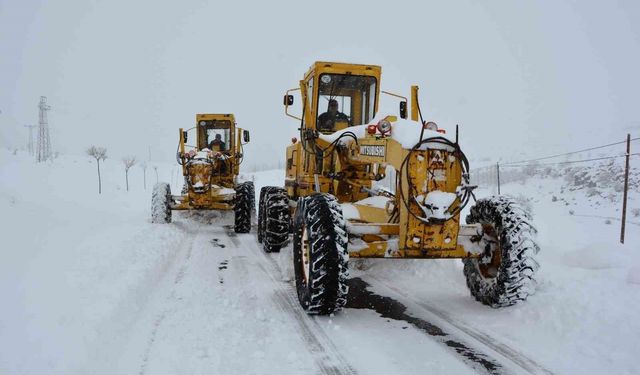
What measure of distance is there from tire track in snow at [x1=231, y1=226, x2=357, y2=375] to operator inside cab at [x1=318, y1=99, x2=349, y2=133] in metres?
2.61

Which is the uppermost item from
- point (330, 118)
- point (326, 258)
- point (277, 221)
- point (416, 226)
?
point (330, 118)

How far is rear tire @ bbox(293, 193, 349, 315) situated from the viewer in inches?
186

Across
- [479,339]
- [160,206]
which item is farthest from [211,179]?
[479,339]

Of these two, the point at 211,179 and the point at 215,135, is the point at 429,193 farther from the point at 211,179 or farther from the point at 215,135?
the point at 215,135

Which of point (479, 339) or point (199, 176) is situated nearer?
point (479, 339)

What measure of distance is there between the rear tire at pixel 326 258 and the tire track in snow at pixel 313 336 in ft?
0.54

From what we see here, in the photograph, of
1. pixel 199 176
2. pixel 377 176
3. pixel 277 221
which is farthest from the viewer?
pixel 199 176

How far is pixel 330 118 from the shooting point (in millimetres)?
→ 8234

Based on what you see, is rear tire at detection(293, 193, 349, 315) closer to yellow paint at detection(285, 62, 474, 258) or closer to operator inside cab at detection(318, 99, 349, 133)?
yellow paint at detection(285, 62, 474, 258)

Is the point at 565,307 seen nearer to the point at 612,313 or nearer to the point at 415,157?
the point at 612,313

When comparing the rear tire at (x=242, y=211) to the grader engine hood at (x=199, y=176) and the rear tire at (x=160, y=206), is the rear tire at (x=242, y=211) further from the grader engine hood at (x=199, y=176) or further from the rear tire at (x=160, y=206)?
the rear tire at (x=160, y=206)

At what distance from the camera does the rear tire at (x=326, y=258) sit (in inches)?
186

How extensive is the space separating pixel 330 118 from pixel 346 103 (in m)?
0.38

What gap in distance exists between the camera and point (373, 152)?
5836 mm
